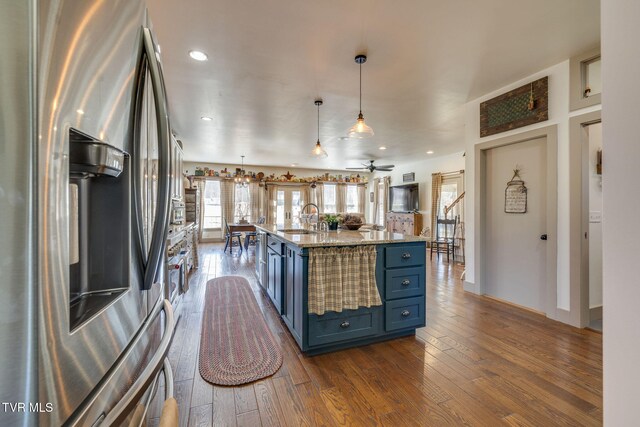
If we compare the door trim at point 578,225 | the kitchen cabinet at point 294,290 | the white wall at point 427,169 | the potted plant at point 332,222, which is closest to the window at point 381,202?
the white wall at point 427,169

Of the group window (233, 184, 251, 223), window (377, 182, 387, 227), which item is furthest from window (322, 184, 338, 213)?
window (233, 184, 251, 223)

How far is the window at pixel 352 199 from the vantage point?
10891 mm

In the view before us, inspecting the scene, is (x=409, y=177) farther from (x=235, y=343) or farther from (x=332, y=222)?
(x=235, y=343)

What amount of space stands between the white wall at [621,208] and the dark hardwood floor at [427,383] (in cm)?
89

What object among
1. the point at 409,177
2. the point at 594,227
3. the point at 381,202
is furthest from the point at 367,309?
the point at 381,202

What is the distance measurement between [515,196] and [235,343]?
3.57 m

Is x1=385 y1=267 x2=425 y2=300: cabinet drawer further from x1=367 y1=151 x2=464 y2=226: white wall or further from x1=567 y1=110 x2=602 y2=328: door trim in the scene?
x1=367 y1=151 x2=464 y2=226: white wall

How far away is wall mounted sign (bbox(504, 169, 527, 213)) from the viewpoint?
3.40m

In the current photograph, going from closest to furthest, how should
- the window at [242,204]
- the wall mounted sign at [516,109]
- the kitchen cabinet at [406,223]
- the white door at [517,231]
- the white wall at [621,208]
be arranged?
1. the white wall at [621,208]
2. the wall mounted sign at [516,109]
3. the white door at [517,231]
4. the kitchen cabinet at [406,223]
5. the window at [242,204]

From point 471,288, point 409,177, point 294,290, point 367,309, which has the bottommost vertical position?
point 471,288

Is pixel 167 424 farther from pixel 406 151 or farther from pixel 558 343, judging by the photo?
pixel 406 151

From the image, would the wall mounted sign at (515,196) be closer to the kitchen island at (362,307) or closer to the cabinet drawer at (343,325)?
the kitchen island at (362,307)

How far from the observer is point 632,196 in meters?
0.92

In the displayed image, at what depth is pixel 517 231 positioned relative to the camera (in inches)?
137
